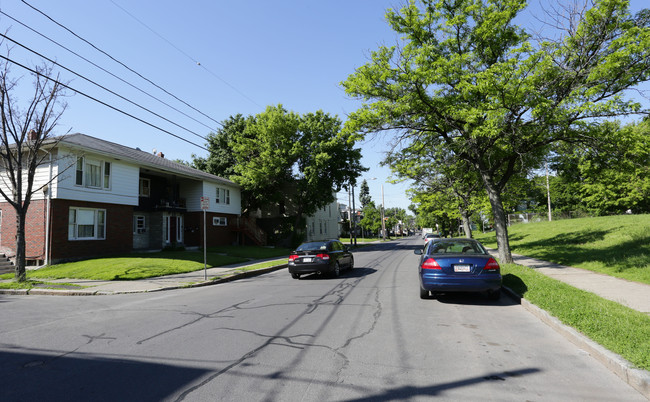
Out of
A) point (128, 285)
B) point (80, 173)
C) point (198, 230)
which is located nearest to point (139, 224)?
point (198, 230)

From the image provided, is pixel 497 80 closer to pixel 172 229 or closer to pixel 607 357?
pixel 607 357

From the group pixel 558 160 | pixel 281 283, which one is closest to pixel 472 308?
pixel 281 283

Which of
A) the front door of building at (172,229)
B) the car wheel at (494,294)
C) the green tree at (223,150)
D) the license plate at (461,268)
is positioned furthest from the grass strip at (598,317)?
the green tree at (223,150)

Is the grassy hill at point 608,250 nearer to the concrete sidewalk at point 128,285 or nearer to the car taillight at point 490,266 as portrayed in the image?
the car taillight at point 490,266

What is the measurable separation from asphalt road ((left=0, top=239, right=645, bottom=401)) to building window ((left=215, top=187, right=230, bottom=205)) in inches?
857

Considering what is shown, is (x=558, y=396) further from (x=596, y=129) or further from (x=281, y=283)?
(x=596, y=129)

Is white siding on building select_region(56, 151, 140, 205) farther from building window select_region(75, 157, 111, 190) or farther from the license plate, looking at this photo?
the license plate

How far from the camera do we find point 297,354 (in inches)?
185

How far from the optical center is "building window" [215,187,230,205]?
98.0 feet

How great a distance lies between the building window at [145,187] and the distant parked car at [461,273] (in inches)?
873

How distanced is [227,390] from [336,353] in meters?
1.61

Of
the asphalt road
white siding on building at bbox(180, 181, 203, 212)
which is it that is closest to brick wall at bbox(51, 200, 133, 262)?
white siding on building at bbox(180, 181, 203, 212)

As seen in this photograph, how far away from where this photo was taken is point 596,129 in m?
11.5

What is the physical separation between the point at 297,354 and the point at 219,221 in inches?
1051
